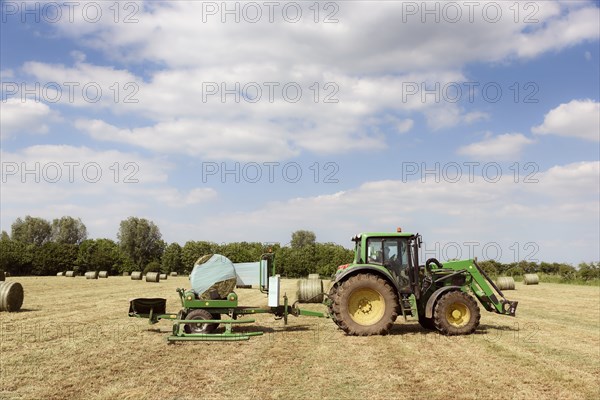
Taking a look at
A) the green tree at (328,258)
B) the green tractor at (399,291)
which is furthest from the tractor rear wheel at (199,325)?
the green tree at (328,258)

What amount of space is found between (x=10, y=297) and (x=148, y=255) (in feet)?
239

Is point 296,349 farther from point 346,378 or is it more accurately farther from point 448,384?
point 448,384

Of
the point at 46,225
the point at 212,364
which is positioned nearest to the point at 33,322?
the point at 212,364

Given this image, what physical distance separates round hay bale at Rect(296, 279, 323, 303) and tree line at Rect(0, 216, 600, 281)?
32.7 m

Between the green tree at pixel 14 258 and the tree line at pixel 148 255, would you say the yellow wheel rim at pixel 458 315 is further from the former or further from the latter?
the green tree at pixel 14 258

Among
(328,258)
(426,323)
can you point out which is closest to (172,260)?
(328,258)

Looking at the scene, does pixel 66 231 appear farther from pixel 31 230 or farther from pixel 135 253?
pixel 135 253

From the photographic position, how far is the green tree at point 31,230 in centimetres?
9644

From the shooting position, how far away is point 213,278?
1255cm

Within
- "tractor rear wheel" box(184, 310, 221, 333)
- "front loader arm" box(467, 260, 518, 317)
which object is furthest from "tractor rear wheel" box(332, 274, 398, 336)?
"tractor rear wheel" box(184, 310, 221, 333)

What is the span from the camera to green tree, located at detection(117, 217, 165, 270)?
85.6m

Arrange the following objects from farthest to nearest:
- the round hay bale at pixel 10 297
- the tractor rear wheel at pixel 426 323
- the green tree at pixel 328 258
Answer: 1. the green tree at pixel 328 258
2. the round hay bale at pixel 10 297
3. the tractor rear wheel at pixel 426 323

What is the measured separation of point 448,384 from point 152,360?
16.5 feet

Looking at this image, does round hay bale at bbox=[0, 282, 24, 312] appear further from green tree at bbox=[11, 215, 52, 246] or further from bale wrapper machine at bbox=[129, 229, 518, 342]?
green tree at bbox=[11, 215, 52, 246]
